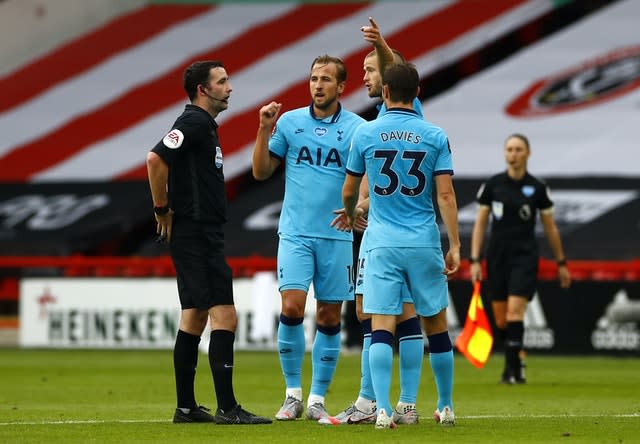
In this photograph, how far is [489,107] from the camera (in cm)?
2769

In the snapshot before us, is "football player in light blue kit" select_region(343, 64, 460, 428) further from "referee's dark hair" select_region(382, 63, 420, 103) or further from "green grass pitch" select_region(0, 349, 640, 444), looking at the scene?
"green grass pitch" select_region(0, 349, 640, 444)

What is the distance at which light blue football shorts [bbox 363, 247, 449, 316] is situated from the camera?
28.6 ft

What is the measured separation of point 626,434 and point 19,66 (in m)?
23.6

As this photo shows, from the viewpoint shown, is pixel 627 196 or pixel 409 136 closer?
pixel 409 136

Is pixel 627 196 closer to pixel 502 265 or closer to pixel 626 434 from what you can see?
pixel 502 265

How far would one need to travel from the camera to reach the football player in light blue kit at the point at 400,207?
342 inches

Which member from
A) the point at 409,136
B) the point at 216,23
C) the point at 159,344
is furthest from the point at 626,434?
the point at 216,23

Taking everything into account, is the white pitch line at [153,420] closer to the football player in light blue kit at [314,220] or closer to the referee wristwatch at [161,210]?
the football player in light blue kit at [314,220]

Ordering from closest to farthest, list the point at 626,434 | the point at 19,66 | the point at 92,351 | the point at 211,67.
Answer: the point at 626,434 < the point at 211,67 < the point at 92,351 < the point at 19,66

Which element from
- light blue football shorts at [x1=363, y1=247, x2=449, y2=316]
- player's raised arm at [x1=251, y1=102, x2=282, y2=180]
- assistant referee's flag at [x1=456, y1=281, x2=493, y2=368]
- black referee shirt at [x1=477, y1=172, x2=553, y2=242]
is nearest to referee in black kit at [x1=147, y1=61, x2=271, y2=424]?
player's raised arm at [x1=251, y1=102, x2=282, y2=180]

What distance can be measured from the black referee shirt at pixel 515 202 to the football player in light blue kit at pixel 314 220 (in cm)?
491

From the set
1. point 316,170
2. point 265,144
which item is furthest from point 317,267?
point 265,144

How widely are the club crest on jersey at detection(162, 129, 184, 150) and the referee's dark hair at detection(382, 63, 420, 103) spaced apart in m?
1.35

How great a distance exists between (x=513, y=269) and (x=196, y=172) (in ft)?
19.2
